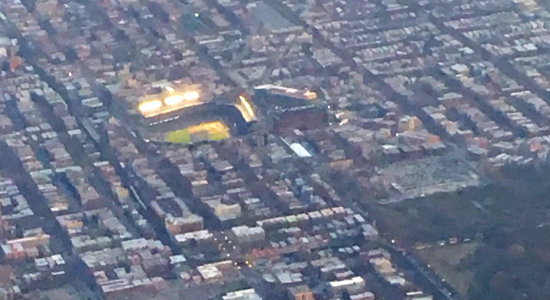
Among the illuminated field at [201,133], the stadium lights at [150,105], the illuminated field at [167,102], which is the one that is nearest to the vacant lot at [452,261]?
the illuminated field at [201,133]

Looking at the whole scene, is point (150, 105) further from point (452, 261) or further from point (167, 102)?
point (452, 261)

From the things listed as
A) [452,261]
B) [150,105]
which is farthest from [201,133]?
[452,261]

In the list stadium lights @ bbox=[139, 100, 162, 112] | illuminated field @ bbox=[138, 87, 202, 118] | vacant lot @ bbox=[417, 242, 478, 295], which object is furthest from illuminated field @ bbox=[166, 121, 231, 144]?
vacant lot @ bbox=[417, 242, 478, 295]

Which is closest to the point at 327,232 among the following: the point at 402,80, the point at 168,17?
the point at 402,80

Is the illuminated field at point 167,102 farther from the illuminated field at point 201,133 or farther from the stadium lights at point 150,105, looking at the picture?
the illuminated field at point 201,133

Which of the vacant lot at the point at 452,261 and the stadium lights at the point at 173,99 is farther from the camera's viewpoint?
the stadium lights at the point at 173,99

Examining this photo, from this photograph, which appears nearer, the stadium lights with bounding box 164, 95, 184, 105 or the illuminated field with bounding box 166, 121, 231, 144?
the illuminated field with bounding box 166, 121, 231, 144

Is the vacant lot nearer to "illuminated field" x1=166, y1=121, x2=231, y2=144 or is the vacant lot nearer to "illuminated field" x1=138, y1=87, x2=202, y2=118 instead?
"illuminated field" x1=166, y1=121, x2=231, y2=144

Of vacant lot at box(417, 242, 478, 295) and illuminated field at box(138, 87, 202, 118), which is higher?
vacant lot at box(417, 242, 478, 295)
